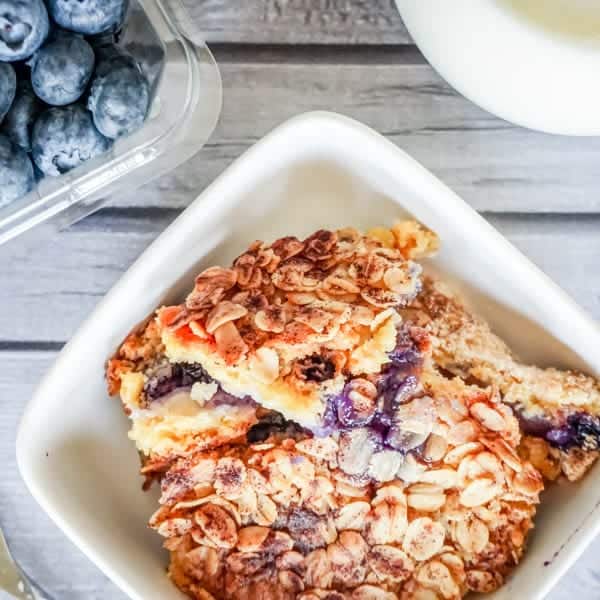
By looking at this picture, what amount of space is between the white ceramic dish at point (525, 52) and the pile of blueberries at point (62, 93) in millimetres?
272

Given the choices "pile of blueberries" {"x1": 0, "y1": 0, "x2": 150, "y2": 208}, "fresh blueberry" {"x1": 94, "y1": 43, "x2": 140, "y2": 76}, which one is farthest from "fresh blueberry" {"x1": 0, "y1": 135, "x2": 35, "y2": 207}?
"fresh blueberry" {"x1": 94, "y1": 43, "x2": 140, "y2": 76}

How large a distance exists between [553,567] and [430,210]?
34 cm

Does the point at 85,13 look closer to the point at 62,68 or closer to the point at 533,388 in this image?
the point at 62,68

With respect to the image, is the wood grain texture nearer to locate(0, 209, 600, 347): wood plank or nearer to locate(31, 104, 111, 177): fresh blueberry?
locate(0, 209, 600, 347): wood plank

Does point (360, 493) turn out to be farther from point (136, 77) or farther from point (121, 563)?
point (136, 77)

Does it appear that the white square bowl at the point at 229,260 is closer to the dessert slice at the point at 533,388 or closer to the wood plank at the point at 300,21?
the dessert slice at the point at 533,388

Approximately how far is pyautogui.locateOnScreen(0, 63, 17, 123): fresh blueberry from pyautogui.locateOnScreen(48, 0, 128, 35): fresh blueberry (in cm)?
6

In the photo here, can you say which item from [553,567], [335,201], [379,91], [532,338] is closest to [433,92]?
[379,91]

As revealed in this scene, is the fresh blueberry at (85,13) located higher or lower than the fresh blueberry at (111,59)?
higher

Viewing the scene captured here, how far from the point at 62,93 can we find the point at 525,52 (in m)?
0.41

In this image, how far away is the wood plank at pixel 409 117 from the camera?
114 cm

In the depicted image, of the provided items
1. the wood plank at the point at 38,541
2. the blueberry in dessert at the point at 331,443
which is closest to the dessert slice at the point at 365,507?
the blueberry in dessert at the point at 331,443

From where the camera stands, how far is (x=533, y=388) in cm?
101

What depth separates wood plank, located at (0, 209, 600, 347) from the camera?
115cm
